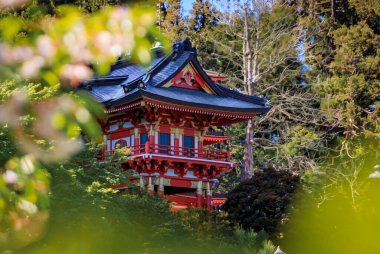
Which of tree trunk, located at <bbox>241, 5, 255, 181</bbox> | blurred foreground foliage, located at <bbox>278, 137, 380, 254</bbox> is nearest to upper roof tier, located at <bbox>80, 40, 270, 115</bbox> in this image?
tree trunk, located at <bbox>241, 5, 255, 181</bbox>

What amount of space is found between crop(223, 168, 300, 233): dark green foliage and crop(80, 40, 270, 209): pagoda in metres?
2.70

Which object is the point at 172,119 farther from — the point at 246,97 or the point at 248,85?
the point at 248,85

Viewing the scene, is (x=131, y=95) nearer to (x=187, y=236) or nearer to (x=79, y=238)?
(x=187, y=236)

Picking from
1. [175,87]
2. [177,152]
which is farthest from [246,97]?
[177,152]

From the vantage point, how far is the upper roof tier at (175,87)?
21547 millimetres

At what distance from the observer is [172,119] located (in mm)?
23109

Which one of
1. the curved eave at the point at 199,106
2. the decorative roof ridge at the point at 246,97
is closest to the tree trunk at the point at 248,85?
the decorative roof ridge at the point at 246,97

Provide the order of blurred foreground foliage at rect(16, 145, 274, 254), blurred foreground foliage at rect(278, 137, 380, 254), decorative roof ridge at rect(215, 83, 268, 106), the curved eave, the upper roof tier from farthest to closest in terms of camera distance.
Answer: decorative roof ridge at rect(215, 83, 268, 106)
the upper roof tier
the curved eave
blurred foreground foliage at rect(278, 137, 380, 254)
blurred foreground foliage at rect(16, 145, 274, 254)

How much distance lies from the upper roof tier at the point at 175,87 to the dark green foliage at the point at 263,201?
10.1ft

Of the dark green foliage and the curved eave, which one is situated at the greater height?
the curved eave

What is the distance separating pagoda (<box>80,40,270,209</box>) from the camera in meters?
22.0

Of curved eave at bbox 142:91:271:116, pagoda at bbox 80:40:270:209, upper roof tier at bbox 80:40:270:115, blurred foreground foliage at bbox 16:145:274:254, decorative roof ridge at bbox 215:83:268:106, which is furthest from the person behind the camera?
decorative roof ridge at bbox 215:83:268:106

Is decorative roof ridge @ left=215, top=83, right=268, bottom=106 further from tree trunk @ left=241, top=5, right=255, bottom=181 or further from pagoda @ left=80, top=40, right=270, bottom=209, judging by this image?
tree trunk @ left=241, top=5, right=255, bottom=181

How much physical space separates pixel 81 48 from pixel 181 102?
19.6 m
